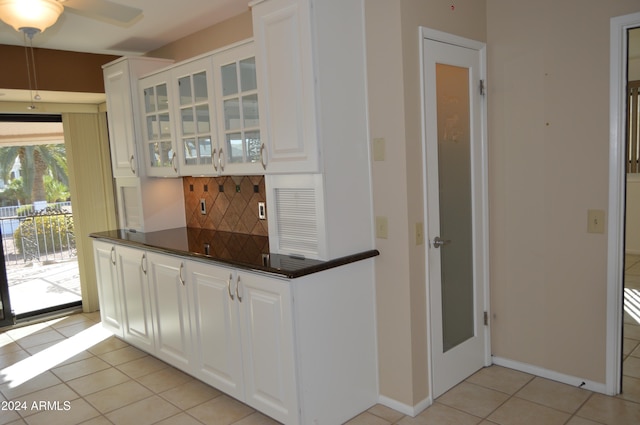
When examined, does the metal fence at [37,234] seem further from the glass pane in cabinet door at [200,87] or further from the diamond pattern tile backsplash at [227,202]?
the glass pane in cabinet door at [200,87]

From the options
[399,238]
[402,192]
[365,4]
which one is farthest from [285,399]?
[365,4]

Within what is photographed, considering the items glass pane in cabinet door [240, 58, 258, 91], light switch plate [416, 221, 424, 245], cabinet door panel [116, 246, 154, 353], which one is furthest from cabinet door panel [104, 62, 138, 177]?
light switch plate [416, 221, 424, 245]

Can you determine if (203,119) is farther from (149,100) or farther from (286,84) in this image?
(286,84)

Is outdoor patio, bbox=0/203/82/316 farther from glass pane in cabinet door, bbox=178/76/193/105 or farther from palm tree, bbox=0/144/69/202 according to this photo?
glass pane in cabinet door, bbox=178/76/193/105

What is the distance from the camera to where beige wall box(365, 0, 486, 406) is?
265 cm

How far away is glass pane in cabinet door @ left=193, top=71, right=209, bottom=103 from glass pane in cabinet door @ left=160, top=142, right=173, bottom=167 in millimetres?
573

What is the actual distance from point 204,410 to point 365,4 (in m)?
2.58

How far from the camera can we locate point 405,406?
2.81 metres

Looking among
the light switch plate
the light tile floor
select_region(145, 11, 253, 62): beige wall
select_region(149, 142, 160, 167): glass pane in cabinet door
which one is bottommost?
the light tile floor

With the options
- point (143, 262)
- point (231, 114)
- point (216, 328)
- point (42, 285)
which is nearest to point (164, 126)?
point (231, 114)

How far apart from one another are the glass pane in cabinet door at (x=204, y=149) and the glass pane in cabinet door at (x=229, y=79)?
1.32ft

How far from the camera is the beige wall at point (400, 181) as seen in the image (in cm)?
265

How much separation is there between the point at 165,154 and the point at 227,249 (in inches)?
48.0

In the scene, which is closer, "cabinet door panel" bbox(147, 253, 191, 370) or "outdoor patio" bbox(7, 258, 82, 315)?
"cabinet door panel" bbox(147, 253, 191, 370)
